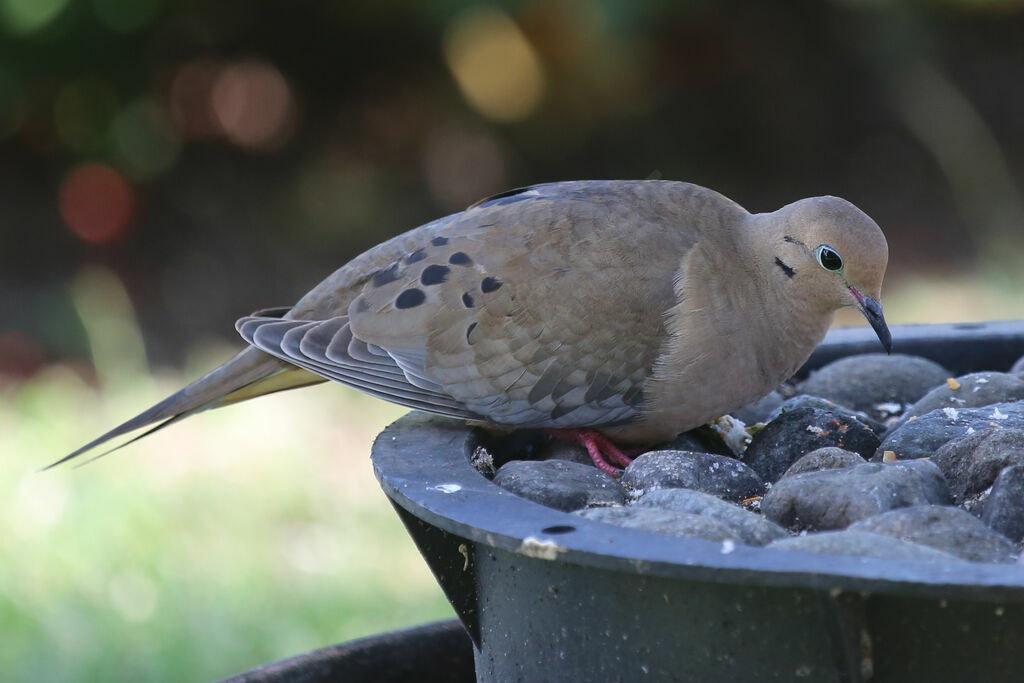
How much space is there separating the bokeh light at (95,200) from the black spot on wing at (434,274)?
17.0ft

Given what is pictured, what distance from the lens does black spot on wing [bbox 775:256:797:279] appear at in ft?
8.77

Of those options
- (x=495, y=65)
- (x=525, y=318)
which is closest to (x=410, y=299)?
(x=525, y=318)

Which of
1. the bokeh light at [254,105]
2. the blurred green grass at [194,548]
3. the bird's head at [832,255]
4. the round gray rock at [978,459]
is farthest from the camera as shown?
the bokeh light at [254,105]

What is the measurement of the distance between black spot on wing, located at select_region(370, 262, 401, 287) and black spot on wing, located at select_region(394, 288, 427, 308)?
0.05 metres

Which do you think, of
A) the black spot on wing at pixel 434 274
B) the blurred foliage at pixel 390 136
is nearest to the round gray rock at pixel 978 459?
the black spot on wing at pixel 434 274

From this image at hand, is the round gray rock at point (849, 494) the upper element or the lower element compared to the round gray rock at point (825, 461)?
upper

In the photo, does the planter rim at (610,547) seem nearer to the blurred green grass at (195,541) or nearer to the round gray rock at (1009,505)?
the round gray rock at (1009,505)

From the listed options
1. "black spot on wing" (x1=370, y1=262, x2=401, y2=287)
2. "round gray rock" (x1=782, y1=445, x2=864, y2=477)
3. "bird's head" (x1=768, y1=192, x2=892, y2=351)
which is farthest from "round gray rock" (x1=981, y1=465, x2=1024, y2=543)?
"black spot on wing" (x1=370, y1=262, x2=401, y2=287)

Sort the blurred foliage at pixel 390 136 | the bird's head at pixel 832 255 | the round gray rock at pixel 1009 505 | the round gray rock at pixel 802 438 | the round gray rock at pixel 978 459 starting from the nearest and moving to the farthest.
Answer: the round gray rock at pixel 1009 505 < the round gray rock at pixel 978 459 < the round gray rock at pixel 802 438 < the bird's head at pixel 832 255 < the blurred foliage at pixel 390 136

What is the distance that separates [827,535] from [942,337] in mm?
1512

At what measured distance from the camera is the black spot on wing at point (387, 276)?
8.56ft

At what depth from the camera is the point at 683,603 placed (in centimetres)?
160

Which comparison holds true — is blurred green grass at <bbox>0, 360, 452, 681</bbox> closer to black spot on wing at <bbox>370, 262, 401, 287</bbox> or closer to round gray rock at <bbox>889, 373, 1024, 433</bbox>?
black spot on wing at <bbox>370, 262, 401, 287</bbox>

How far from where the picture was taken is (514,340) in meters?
2.46
